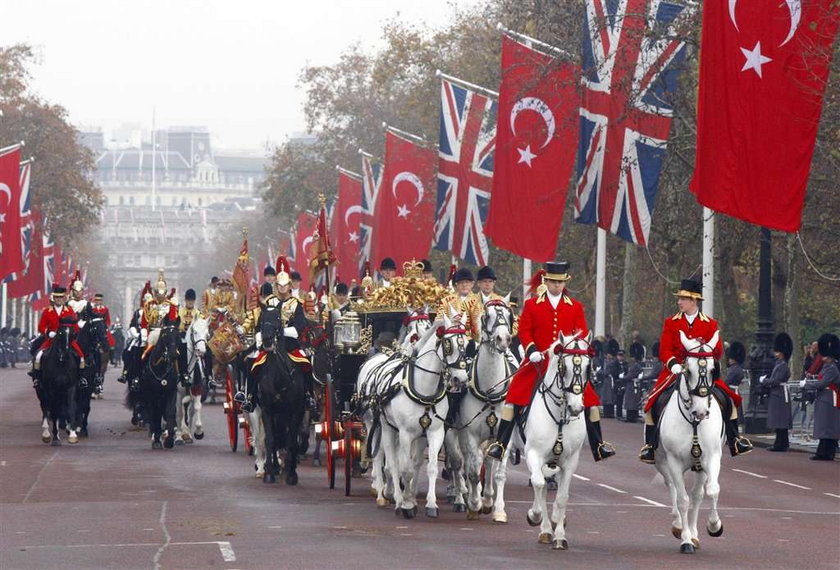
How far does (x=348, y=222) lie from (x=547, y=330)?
46.5m

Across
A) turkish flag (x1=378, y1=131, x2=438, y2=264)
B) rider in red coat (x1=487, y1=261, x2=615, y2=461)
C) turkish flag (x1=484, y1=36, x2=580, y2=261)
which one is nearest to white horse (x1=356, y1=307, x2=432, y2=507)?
rider in red coat (x1=487, y1=261, x2=615, y2=461)

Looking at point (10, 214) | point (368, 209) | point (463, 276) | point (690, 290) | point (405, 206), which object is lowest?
point (690, 290)

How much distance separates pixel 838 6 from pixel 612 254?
31.7 metres

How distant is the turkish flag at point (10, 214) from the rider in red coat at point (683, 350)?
3708 centimetres

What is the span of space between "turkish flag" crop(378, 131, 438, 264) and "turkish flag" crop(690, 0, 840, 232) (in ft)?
76.9

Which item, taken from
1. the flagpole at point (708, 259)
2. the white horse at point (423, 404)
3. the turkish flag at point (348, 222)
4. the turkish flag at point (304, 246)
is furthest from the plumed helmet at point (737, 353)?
the turkish flag at point (304, 246)

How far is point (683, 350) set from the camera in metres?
16.8

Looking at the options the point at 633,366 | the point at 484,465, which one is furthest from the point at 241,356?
the point at 633,366

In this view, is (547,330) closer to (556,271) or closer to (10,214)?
(556,271)

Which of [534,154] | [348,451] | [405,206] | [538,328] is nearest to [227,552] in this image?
[538,328]

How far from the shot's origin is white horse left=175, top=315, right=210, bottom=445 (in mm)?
29000

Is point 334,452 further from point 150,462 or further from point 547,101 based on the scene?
point 547,101

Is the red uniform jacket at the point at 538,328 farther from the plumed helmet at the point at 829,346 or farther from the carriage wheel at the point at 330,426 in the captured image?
the plumed helmet at the point at 829,346

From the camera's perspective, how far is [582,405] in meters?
16.5
